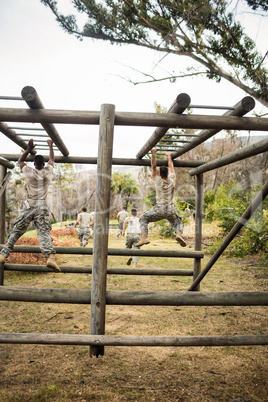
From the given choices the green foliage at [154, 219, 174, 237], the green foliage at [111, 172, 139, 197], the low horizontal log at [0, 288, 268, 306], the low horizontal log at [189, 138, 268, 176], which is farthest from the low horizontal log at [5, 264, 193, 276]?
the green foliage at [111, 172, 139, 197]

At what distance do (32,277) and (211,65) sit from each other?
7.21 meters

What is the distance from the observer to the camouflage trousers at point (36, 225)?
413 centimetres

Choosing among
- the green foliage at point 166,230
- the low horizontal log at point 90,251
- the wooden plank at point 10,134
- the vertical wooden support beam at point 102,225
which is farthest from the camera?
the green foliage at point 166,230

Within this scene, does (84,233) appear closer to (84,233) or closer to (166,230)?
(84,233)

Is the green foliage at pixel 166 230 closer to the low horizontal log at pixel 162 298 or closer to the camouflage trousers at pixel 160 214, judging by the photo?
the camouflage trousers at pixel 160 214

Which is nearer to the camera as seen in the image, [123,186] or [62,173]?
[62,173]

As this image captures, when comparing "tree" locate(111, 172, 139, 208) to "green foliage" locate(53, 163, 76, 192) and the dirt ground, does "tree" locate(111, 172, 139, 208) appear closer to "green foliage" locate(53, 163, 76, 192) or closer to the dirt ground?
"green foliage" locate(53, 163, 76, 192)

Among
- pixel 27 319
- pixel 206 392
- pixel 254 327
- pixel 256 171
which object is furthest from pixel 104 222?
pixel 256 171

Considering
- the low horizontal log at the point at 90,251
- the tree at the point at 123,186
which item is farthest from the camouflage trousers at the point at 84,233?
the tree at the point at 123,186

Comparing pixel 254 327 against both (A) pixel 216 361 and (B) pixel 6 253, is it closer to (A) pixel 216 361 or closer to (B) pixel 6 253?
(A) pixel 216 361

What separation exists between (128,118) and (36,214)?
186 cm

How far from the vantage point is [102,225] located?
3164mm

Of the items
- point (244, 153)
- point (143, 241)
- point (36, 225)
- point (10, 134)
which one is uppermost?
point (10, 134)

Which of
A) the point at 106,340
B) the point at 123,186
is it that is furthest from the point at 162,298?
the point at 123,186
